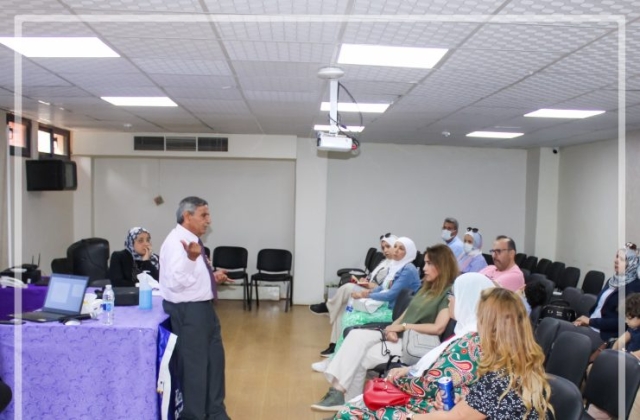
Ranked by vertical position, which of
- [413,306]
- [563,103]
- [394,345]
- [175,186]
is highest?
[563,103]

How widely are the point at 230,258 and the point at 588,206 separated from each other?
534cm

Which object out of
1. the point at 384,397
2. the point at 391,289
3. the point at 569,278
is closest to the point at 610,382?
the point at 384,397

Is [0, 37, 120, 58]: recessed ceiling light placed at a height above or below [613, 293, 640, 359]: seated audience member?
above

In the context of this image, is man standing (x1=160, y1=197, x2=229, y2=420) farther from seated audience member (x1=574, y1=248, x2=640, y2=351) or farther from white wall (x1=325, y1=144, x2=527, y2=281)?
white wall (x1=325, y1=144, x2=527, y2=281)

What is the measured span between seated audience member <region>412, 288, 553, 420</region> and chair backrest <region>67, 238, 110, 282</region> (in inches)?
182

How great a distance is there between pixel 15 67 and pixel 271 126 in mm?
3597

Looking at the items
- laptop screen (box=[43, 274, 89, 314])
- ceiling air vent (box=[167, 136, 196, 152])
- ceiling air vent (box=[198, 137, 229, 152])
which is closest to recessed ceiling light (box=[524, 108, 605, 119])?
laptop screen (box=[43, 274, 89, 314])

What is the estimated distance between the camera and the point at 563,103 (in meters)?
4.73

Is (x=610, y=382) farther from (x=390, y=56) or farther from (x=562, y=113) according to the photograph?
(x=562, y=113)

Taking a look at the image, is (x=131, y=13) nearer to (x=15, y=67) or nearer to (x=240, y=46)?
(x=240, y=46)

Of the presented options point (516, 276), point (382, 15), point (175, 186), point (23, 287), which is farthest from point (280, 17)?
point (175, 186)

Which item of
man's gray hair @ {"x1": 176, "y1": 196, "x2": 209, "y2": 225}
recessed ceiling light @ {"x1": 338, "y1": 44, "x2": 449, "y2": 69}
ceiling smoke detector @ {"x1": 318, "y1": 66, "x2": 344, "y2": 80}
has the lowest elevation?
man's gray hair @ {"x1": 176, "y1": 196, "x2": 209, "y2": 225}

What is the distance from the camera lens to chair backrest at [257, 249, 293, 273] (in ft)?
27.1

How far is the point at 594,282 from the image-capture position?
6.47 metres
